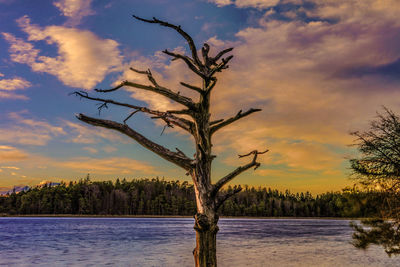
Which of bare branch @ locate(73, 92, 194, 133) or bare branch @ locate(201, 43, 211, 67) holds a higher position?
bare branch @ locate(201, 43, 211, 67)

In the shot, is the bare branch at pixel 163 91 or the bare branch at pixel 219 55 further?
the bare branch at pixel 219 55

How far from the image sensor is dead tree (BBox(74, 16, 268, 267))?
Result: 540cm

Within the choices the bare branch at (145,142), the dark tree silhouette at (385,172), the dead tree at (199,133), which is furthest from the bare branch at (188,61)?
the dark tree silhouette at (385,172)

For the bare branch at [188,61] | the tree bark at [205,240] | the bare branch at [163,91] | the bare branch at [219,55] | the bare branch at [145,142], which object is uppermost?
the bare branch at [219,55]

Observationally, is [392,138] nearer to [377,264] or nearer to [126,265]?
[377,264]

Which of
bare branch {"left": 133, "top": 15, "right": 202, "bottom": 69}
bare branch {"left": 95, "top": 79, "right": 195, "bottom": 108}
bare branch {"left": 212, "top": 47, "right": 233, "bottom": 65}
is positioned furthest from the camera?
bare branch {"left": 212, "top": 47, "right": 233, "bottom": 65}

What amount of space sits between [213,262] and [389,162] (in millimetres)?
11936

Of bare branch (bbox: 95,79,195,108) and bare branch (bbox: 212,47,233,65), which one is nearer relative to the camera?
bare branch (bbox: 95,79,195,108)

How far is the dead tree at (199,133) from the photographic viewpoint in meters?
5.40

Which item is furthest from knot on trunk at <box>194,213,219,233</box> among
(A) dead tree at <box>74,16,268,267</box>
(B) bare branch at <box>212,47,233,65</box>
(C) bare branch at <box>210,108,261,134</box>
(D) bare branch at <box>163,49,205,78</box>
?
(B) bare branch at <box>212,47,233,65</box>

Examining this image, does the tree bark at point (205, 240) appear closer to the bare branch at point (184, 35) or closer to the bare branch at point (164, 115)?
the bare branch at point (164, 115)

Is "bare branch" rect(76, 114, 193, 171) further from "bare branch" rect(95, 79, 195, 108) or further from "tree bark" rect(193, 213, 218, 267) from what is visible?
"tree bark" rect(193, 213, 218, 267)

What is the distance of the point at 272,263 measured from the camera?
3253 centimetres

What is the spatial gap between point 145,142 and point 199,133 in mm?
923
